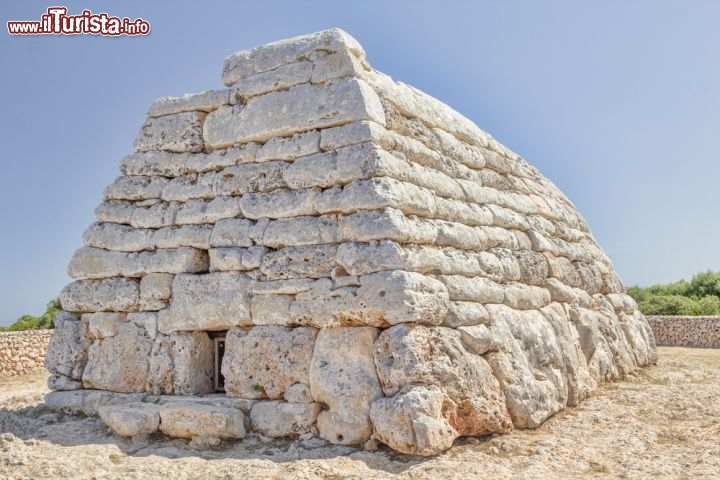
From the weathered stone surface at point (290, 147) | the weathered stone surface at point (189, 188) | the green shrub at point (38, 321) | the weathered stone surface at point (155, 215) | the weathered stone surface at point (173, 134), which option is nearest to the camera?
the weathered stone surface at point (290, 147)

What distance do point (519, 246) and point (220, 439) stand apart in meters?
3.70

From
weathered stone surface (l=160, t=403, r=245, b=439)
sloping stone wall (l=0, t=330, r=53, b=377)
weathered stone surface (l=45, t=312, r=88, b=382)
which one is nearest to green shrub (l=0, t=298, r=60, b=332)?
sloping stone wall (l=0, t=330, r=53, b=377)

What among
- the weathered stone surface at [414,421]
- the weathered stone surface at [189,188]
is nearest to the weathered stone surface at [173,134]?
the weathered stone surface at [189,188]

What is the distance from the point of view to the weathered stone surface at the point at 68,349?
6309 mm

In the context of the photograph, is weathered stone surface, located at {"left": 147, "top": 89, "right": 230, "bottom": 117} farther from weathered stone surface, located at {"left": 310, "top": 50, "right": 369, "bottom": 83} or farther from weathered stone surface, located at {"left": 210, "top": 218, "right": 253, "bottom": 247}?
weathered stone surface, located at {"left": 210, "top": 218, "right": 253, "bottom": 247}

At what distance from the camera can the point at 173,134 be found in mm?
6512

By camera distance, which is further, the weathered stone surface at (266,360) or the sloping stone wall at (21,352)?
the sloping stone wall at (21,352)

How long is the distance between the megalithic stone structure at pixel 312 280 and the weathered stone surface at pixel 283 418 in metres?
0.01

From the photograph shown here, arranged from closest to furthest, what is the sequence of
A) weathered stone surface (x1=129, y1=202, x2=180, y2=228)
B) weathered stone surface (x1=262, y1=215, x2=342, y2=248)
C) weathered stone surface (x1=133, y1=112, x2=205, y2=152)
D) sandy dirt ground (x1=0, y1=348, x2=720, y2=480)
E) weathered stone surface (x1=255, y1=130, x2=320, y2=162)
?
sandy dirt ground (x1=0, y1=348, x2=720, y2=480) < weathered stone surface (x1=262, y1=215, x2=342, y2=248) < weathered stone surface (x1=255, y1=130, x2=320, y2=162) < weathered stone surface (x1=129, y1=202, x2=180, y2=228) < weathered stone surface (x1=133, y1=112, x2=205, y2=152)

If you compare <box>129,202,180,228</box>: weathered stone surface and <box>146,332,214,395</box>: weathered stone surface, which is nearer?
<box>146,332,214,395</box>: weathered stone surface

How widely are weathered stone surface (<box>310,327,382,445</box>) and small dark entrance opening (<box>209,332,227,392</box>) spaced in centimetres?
132

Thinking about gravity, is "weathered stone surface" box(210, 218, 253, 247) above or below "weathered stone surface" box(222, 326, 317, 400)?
above

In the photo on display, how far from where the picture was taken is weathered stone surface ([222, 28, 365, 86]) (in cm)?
579

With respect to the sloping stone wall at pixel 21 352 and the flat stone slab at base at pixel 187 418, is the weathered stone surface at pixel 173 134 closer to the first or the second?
the flat stone slab at base at pixel 187 418
